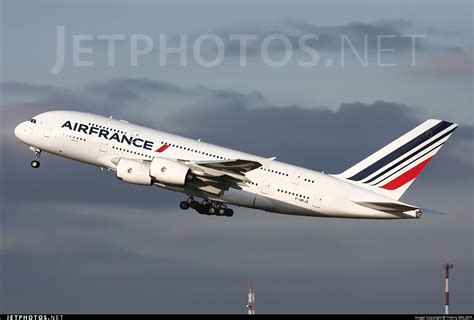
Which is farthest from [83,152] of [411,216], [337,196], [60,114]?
→ [411,216]

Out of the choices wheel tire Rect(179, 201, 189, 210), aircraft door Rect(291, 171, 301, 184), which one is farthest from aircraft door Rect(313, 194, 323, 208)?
wheel tire Rect(179, 201, 189, 210)

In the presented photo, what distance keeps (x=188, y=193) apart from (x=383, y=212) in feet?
43.1

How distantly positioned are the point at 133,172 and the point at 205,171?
4.69 meters

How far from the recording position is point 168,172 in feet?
221

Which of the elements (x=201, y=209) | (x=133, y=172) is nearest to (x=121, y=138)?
(x=133, y=172)

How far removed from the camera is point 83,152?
2721 inches

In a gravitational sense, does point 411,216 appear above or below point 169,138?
below

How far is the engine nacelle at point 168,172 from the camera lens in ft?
221

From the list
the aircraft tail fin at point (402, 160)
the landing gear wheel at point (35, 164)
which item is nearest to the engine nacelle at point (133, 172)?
the landing gear wheel at point (35, 164)

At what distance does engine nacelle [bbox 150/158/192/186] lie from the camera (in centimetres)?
6738

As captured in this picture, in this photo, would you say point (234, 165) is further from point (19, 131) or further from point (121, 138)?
point (19, 131)

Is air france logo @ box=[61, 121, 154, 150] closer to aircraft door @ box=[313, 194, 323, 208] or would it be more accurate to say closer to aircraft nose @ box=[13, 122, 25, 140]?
aircraft nose @ box=[13, 122, 25, 140]

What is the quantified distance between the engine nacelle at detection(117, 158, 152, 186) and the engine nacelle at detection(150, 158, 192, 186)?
1.70ft

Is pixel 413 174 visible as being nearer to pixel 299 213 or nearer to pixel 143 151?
pixel 299 213
